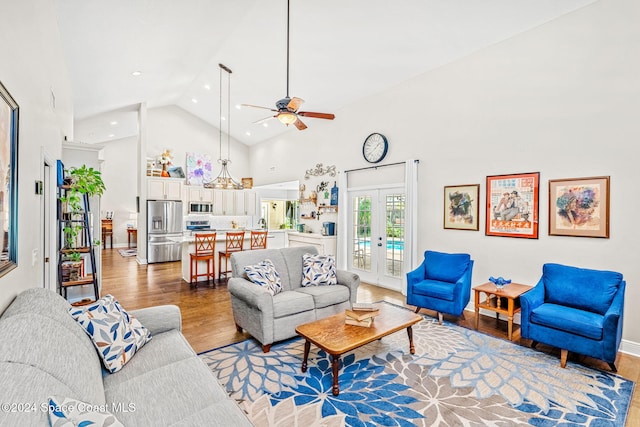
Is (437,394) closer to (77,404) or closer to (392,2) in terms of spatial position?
(77,404)

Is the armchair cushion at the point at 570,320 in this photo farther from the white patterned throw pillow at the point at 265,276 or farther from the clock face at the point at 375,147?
the clock face at the point at 375,147

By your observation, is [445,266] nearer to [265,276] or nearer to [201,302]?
[265,276]

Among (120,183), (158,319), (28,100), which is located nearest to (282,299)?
(158,319)

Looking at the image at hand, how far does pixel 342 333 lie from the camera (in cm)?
268

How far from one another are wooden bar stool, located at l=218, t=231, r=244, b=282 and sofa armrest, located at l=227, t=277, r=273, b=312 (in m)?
2.75

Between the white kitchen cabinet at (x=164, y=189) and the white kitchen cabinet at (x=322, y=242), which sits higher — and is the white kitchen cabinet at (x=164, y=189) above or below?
above

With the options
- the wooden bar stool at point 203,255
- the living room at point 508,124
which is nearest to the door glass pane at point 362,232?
the living room at point 508,124

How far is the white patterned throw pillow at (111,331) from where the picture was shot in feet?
6.13

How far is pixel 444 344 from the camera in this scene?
334 cm

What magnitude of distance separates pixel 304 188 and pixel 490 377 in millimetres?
5737

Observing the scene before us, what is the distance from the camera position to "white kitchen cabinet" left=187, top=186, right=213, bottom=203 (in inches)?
363

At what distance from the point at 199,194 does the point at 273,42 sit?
18.5 ft

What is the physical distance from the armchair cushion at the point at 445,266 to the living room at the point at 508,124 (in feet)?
1.41

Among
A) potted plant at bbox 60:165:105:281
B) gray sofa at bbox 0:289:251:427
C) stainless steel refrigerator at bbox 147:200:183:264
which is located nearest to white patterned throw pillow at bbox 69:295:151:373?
gray sofa at bbox 0:289:251:427
